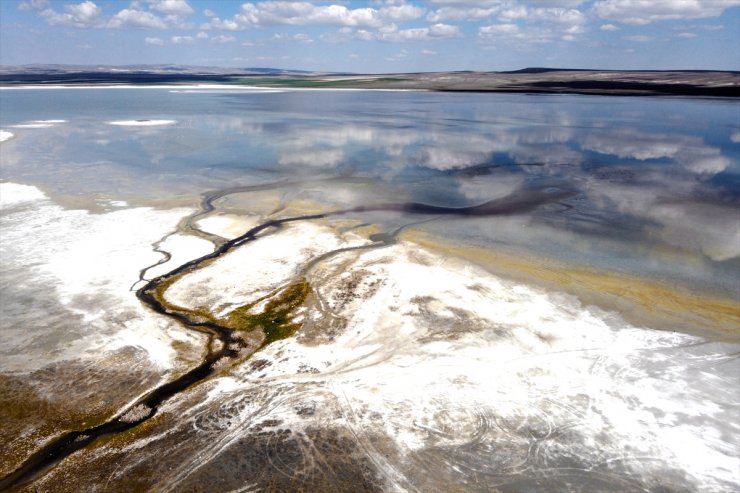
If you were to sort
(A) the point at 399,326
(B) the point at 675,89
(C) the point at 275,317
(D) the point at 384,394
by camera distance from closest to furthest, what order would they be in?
(D) the point at 384,394 → (A) the point at 399,326 → (C) the point at 275,317 → (B) the point at 675,89

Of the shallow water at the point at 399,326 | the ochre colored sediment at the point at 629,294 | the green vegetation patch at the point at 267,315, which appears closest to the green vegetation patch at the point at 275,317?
the green vegetation patch at the point at 267,315

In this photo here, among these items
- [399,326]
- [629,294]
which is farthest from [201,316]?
[629,294]

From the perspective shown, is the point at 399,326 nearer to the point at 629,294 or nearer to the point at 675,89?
the point at 629,294

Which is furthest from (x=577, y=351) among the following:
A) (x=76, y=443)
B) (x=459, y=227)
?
(x=76, y=443)

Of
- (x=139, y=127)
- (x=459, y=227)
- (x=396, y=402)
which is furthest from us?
(x=139, y=127)

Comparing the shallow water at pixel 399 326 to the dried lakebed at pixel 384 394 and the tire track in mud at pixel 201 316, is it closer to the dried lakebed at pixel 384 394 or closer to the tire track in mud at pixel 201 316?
the dried lakebed at pixel 384 394

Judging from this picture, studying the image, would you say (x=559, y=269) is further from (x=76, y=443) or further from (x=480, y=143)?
(x=480, y=143)

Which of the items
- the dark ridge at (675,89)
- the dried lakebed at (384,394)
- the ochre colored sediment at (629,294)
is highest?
the dark ridge at (675,89)
